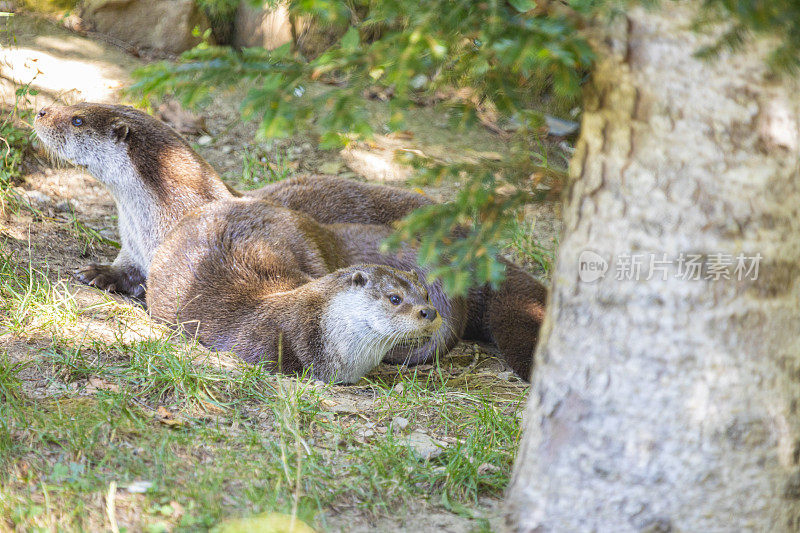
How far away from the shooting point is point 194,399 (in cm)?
249

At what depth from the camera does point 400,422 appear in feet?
8.64

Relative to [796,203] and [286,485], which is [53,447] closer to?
[286,485]

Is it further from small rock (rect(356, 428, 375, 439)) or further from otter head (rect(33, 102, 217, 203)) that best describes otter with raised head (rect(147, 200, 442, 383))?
small rock (rect(356, 428, 375, 439))

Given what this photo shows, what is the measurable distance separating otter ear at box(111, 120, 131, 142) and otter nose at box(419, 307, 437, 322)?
1.77m

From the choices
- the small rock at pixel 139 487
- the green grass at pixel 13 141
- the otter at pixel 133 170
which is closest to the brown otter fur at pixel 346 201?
the otter at pixel 133 170

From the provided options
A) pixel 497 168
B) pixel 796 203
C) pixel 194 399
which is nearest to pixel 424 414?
pixel 194 399

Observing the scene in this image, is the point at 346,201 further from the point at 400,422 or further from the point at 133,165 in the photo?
the point at 400,422

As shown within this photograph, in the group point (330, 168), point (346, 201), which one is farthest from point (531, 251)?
point (330, 168)

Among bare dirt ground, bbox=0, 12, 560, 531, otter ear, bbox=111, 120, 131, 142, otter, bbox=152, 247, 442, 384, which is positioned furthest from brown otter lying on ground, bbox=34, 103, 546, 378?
otter, bbox=152, 247, 442, 384

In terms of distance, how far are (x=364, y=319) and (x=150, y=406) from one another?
3.16 ft

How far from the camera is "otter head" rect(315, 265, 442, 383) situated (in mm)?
3104

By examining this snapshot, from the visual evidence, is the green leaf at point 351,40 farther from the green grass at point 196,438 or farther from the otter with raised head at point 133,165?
the otter with raised head at point 133,165

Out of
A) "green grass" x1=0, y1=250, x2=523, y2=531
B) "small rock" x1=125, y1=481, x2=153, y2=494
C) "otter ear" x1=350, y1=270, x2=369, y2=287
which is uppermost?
"otter ear" x1=350, y1=270, x2=369, y2=287

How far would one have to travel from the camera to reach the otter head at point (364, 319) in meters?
3.10
